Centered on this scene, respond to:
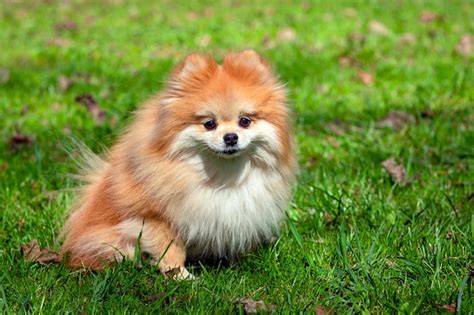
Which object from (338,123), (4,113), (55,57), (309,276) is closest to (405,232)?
(309,276)

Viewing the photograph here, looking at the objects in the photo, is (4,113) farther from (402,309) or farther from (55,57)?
(402,309)

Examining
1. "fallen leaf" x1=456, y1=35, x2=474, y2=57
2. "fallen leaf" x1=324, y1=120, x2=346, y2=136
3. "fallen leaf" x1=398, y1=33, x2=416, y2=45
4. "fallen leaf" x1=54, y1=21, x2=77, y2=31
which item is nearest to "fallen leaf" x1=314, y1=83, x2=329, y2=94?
"fallen leaf" x1=324, y1=120, x2=346, y2=136

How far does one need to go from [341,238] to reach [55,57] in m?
5.29

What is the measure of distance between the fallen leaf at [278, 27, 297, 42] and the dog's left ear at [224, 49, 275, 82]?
5305 millimetres

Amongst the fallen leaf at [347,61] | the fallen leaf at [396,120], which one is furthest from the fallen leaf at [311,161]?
the fallen leaf at [347,61]

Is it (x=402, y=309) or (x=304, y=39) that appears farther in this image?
(x=304, y=39)

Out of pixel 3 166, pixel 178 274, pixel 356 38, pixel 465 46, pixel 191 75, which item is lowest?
pixel 3 166

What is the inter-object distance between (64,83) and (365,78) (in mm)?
2785

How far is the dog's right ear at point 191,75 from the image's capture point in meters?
3.57

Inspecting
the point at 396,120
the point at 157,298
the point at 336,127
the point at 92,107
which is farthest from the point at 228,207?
the point at 92,107

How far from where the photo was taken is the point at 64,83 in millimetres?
6852

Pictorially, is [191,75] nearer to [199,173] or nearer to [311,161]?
[199,173]

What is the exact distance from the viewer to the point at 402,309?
3.01m

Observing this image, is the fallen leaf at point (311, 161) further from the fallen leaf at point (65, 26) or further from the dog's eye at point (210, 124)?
the fallen leaf at point (65, 26)
